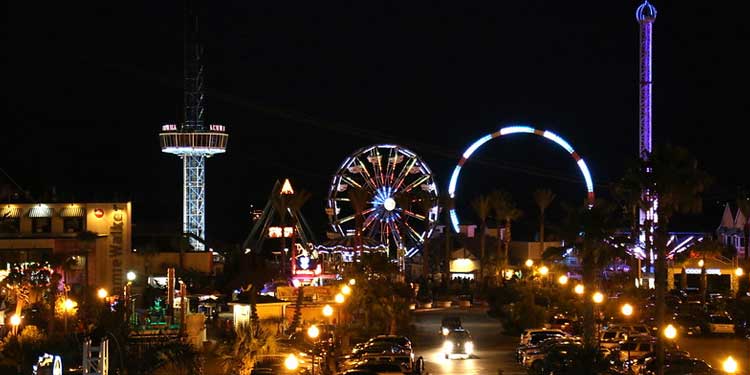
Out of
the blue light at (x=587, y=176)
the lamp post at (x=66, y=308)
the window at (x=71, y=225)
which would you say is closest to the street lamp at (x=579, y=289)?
the blue light at (x=587, y=176)

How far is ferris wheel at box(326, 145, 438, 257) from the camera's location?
83.1 meters

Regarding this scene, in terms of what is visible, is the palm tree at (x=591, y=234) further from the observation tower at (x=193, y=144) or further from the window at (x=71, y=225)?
the observation tower at (x=193, y=144)

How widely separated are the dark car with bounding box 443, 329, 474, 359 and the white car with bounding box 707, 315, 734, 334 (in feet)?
49.5

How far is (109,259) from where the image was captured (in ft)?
226

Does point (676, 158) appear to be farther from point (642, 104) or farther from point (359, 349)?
point (642, 104)

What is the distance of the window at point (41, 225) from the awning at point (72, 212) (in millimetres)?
898

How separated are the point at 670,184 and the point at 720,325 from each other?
1720cm

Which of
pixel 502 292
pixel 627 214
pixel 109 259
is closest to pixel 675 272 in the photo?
pixel 502 292

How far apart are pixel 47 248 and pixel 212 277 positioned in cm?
1106

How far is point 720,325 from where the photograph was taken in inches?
2172

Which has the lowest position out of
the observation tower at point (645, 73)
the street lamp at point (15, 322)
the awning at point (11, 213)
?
the street lamp at point (15, 322)

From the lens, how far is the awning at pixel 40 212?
229 ft

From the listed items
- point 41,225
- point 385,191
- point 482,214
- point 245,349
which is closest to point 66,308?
point 245,349

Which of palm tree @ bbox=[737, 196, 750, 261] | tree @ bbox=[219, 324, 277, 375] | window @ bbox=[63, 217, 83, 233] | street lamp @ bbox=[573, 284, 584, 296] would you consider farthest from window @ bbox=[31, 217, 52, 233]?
palm tree @ bbox=[737, 196, 750, 261]
